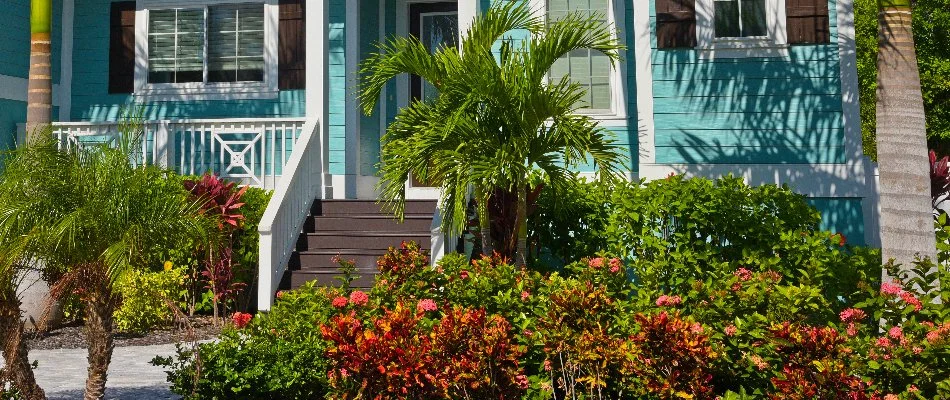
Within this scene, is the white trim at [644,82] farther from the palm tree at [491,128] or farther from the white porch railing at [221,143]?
the white porch railing at [221,143]

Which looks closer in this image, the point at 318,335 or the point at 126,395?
the point at 318,335

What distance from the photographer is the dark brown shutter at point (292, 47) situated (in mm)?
12969

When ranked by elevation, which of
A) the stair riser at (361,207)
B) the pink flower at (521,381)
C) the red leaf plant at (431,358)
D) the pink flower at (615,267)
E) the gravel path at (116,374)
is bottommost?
the gravel path at (116,374)

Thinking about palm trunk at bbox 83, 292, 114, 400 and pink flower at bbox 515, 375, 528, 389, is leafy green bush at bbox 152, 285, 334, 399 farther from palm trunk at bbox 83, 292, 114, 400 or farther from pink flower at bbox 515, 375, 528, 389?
pink flower at bbox 515, 375, 528, 389

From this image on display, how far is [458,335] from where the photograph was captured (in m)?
5.52

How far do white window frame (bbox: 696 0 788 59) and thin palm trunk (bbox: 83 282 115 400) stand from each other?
24.4 feet

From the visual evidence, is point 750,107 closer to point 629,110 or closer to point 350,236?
point 629,110

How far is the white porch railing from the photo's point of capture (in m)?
12.0

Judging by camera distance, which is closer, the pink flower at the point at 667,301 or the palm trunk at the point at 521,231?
the pink flower at the point at 667,301

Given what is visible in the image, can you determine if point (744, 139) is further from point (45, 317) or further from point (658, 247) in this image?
point (45, 317)

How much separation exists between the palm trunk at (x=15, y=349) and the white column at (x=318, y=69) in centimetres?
659

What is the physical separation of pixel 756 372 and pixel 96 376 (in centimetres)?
378

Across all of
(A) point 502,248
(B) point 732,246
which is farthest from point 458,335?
(B) point 732,246

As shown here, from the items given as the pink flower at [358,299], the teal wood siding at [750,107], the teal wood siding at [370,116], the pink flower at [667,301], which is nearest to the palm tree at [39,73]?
the teal wood siding at [370,116]
